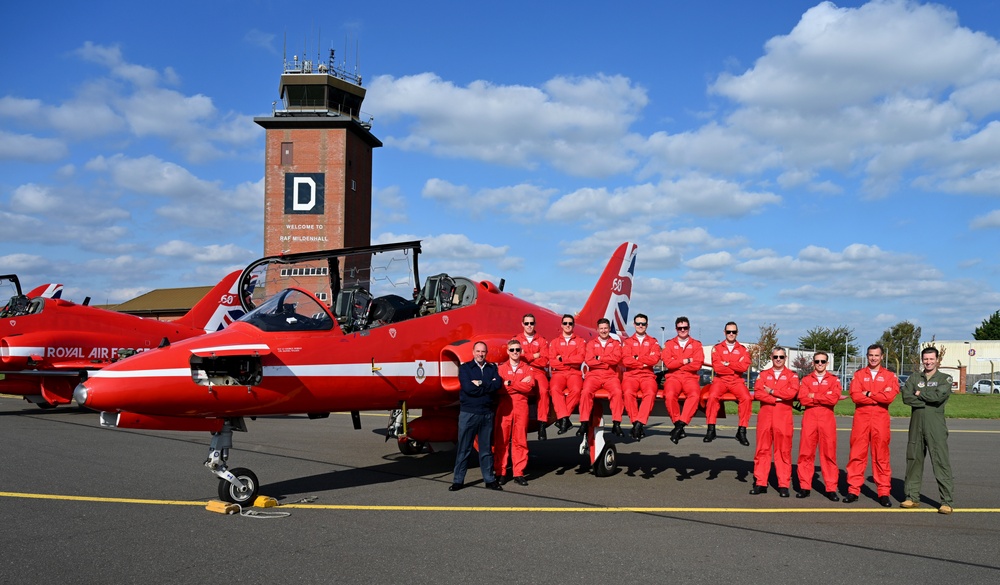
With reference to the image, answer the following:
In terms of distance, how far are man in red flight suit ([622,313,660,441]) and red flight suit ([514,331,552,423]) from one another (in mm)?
1083

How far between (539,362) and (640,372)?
54.2 inches

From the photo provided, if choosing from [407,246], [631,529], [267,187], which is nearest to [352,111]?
[267,187]

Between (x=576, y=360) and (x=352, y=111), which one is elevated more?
(x=352, y=111)

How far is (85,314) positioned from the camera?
20.7 meters

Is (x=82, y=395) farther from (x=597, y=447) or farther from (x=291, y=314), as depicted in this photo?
(x=597, y=447)

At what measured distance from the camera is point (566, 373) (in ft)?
33.1

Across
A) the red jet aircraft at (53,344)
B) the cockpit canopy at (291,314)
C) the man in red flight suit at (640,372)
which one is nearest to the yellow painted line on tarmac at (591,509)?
the man in red flight suit at (640,372)

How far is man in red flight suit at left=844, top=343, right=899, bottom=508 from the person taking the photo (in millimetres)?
8500

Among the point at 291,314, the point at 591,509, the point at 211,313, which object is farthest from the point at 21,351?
the point at 591,509

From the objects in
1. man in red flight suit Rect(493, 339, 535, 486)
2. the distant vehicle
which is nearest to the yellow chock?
man in red flight suit Rect(493, 339, 535, 486)

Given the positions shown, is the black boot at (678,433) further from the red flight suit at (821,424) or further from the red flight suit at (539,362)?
the red flight suit at (539,362)

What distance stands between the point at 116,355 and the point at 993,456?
21.9 meters

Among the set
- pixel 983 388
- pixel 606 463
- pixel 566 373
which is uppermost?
pixel 566 373

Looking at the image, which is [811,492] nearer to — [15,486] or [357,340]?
[357,340]
